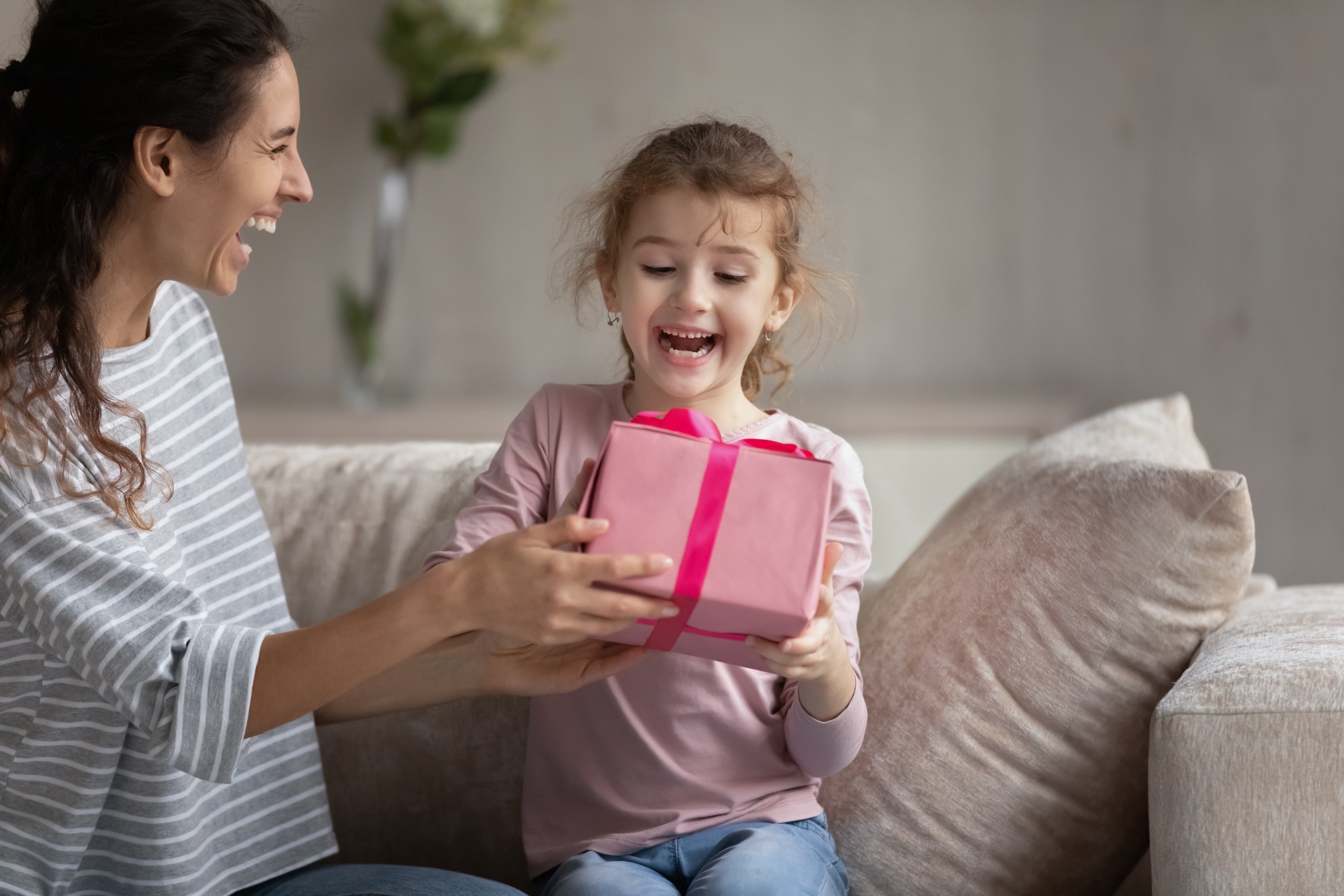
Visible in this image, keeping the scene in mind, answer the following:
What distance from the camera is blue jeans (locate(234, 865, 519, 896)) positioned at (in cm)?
101

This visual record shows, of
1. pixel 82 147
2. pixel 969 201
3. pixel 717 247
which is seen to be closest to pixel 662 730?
pixel 717 247

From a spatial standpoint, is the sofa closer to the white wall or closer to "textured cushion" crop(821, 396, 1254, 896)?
"textured cushion" crop(821, 396, 1254, 896)

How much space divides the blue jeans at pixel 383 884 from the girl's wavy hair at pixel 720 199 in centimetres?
53

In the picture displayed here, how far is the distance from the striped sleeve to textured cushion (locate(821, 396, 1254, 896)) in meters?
0.59

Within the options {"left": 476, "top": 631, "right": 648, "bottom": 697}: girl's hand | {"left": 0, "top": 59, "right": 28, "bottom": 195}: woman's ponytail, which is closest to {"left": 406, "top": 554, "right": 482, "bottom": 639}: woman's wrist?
{"left": 476, "top": 631, "right": 648, "bottom": 697}: girl's hand

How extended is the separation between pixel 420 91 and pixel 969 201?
5.23 ft

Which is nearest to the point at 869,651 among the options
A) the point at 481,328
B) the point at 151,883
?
the point at 151,883

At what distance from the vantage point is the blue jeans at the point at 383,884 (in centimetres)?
101

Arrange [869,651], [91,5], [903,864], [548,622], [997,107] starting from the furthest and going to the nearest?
[997,107] → [869,651] → [903,864] → [91,5] → [548,622]

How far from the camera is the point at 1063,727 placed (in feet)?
3.60

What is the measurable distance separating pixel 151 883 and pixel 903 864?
0.70 metres

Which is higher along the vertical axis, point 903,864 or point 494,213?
point 494,213

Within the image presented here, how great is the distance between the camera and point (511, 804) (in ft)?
4.28

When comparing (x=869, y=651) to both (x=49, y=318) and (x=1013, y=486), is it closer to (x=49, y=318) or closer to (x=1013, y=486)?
Answer: (x=1013, y=486)
